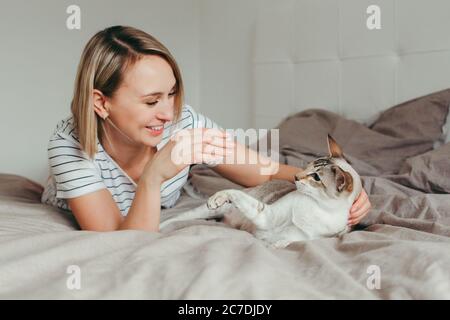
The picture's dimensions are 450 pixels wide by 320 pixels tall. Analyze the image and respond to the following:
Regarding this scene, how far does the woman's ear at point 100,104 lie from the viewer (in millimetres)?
1281

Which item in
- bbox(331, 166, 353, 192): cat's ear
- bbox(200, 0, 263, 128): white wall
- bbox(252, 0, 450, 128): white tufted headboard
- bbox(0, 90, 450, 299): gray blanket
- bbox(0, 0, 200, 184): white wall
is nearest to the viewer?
bbox(0, 90, 450, 299): gray blanket

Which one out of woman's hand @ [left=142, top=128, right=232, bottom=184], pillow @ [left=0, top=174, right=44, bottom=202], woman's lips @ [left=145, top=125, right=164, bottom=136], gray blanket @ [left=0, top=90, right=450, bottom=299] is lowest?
pillow @ [left=0, top=174, right=44, bottom=202]

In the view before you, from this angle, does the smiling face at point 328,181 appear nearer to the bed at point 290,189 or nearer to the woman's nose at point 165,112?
the bed at point 290,189

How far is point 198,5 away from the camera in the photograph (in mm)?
3018

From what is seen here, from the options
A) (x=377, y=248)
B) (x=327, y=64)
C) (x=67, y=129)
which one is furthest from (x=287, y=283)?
(x=327, y=64)

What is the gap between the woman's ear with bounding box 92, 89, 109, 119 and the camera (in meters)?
1.28

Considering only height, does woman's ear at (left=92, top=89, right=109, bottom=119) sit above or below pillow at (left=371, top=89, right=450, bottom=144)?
above

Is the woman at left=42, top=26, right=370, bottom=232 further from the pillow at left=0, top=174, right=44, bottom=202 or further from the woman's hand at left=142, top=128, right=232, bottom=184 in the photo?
the pillow at left=0, top=174, right=44, bottom=202

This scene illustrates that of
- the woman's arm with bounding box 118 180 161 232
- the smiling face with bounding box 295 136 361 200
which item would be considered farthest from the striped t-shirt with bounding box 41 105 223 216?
the smiling face with bounding box 295 136 361 200

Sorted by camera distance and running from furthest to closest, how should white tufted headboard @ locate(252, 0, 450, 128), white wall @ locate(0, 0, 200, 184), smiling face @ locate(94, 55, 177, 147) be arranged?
white wall @ locate(0, 0, 200, 184) < white tufted headboard @ locate(252, 0, 450, 128) < smiling face @ locate(94, 55, 177, 147)

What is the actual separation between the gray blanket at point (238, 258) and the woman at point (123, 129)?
0.11m

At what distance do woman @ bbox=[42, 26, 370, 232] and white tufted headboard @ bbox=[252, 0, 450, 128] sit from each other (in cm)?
86

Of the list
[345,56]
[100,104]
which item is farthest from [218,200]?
[345,56]

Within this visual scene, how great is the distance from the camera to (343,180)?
3.62 feet
